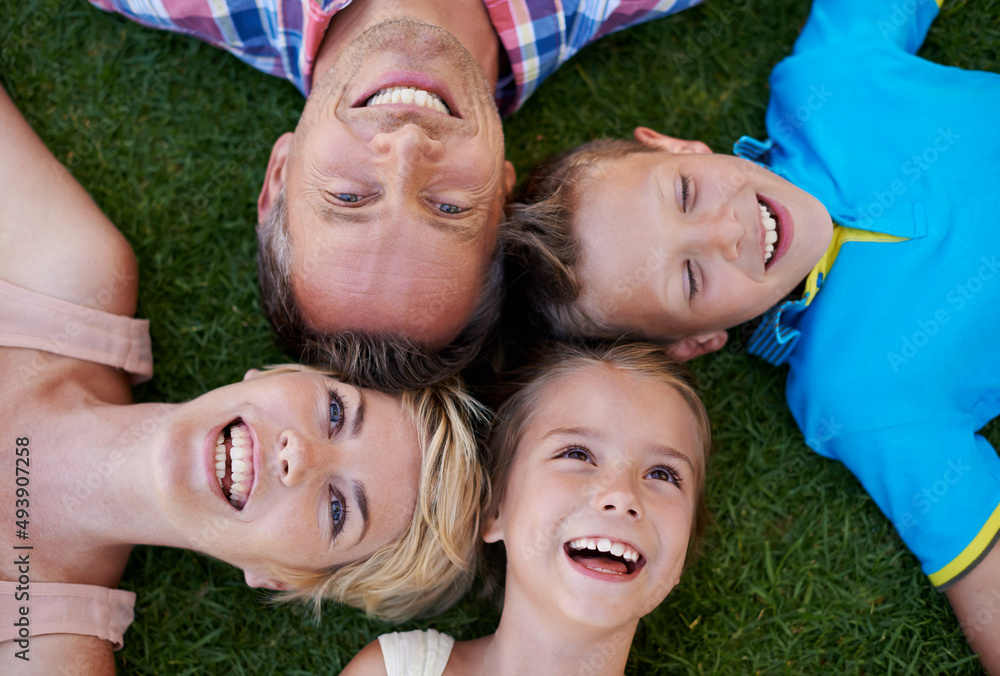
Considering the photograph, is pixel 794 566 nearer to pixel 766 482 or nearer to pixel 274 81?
pixel 766 482

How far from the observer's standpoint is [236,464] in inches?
93.9

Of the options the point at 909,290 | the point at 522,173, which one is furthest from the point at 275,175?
the point at 909,290

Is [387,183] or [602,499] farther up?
[387,183]

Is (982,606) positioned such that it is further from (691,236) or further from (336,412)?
(336,412)

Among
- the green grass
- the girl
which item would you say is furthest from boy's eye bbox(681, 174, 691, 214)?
the green grass

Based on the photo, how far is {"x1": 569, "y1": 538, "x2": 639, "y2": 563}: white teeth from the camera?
7.46 feet

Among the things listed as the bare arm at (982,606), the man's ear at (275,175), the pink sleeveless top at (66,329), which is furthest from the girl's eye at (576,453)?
the pink sleeveless top at (66,329)

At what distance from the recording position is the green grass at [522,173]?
2.97m

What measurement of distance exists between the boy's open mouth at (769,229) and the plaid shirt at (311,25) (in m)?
1.00

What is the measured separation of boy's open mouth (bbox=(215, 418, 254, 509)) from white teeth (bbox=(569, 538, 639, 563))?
108 cm

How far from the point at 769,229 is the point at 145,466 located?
2.37 m

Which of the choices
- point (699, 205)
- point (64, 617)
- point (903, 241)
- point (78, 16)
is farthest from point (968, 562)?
point (78, 16)

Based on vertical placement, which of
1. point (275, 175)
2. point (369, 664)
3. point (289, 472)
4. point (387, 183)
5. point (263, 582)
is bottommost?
point (369, 664)

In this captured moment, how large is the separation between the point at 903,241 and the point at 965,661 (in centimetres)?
171
